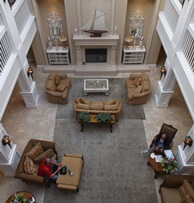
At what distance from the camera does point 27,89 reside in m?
8.18

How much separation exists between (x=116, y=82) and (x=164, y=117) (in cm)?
284

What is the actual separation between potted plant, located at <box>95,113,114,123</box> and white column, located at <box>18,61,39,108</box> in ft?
9.51

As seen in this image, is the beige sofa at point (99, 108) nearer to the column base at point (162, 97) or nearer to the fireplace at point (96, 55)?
the column base at point (162, 97)

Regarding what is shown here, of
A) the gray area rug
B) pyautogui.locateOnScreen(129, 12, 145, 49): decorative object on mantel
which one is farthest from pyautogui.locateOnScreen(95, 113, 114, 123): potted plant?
pyautogui.locateOnScreen(129, 12, 145, 49): decorative object on mantel

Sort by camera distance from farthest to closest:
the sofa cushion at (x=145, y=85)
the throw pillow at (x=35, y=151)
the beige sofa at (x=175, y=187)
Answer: the sofa cushion at (x=145, y=85), the throw pillow at (x=35, y=151), the beige sofa at (x=175, y=187)

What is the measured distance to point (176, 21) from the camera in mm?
7125

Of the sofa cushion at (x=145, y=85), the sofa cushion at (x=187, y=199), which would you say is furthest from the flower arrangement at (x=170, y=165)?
the sofa cushion at (x=145, y=85)

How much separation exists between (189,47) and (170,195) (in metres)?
4.34

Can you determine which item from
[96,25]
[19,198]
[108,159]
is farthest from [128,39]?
[19,198]

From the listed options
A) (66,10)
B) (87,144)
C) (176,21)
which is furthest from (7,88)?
(176,21)

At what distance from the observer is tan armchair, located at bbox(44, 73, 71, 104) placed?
28.1ft

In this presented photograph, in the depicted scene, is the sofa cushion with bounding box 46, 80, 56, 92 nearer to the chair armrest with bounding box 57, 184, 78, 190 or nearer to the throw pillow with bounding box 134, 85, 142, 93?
the throw pillow with bounding box 134, 85, 142, 93

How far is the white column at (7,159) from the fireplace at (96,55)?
5725mm

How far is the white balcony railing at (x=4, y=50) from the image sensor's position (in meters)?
5.98
